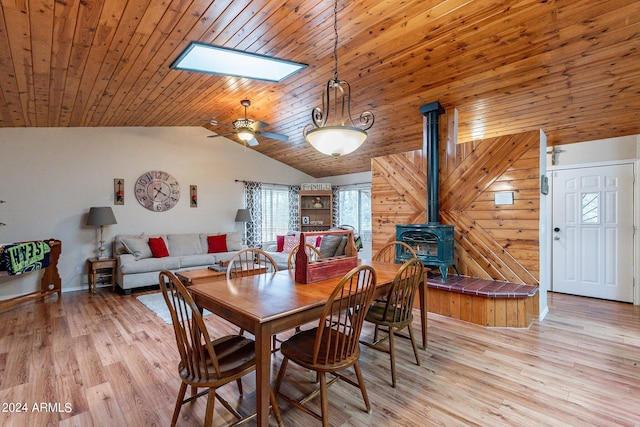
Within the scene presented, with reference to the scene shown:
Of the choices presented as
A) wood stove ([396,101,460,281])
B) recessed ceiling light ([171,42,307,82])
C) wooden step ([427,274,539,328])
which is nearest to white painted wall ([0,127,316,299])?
recessed ceiling light ([171,42,307,82])

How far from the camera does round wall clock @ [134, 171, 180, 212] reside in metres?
5.51

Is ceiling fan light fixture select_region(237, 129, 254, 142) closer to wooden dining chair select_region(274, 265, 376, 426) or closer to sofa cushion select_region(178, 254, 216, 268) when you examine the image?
sofa cushion select_region(178, 254, 216, 268)

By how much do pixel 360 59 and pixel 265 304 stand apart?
2.68 meters

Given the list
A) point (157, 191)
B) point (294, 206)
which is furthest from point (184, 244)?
point (294, 206)

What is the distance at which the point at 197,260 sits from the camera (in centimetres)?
533

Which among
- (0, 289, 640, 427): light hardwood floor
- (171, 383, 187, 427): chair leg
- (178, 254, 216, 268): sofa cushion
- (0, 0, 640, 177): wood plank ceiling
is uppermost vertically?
(0, 0, 640, 177): wood plank ceiling

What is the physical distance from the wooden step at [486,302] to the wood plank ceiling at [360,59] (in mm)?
2202

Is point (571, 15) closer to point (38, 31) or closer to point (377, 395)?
point (377, 395)

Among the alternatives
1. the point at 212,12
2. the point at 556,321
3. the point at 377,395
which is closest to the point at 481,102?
the point at 556,321

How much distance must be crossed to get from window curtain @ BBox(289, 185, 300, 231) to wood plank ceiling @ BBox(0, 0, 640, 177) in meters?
3.12

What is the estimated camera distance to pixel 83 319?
3537 mm

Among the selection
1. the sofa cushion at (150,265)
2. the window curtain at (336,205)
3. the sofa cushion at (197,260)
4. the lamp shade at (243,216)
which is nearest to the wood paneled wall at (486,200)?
the window curtain at (336,205)

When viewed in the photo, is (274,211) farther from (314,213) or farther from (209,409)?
(209,409)

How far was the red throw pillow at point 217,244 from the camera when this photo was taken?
232 inches
